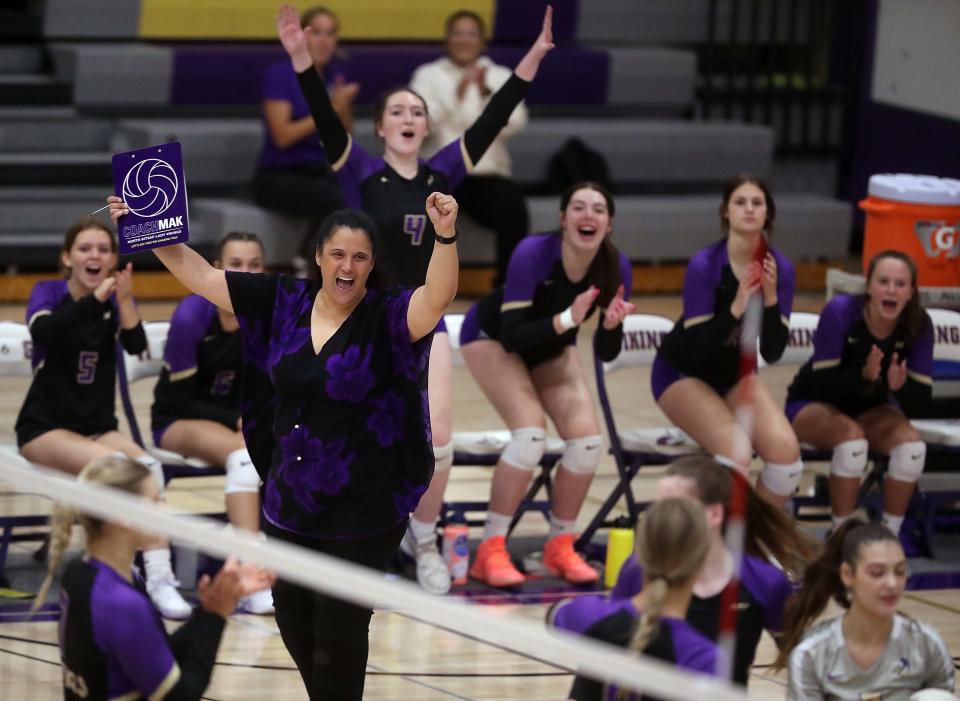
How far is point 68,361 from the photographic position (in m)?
5.92

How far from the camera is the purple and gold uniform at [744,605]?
3.56 metres

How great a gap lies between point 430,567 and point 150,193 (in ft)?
7.72

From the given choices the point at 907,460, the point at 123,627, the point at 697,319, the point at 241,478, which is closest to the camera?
the point at 123,627

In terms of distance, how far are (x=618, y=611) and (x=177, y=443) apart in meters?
3.08

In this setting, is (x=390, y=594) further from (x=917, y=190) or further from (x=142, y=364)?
(x=917, y=190)

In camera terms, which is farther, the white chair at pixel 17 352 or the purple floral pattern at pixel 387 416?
the white chair at pixel 17 352

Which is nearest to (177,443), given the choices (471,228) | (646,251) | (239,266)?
(239,266)

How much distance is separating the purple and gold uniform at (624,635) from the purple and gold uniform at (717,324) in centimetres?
290

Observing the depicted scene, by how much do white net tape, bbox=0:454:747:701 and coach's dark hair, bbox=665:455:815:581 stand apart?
18.6 inches

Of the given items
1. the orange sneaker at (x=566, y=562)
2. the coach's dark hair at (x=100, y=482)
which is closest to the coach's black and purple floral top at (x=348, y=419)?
the coach's dark hair at (x=100, y=482)

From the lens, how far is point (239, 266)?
597cm

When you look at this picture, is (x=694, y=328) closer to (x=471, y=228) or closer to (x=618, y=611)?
(x=618, y=611)

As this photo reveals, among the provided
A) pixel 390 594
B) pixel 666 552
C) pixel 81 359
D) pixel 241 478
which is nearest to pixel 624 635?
pixel 666 552

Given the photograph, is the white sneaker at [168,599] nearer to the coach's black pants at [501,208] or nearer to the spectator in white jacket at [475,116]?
the spectator in white jacket at [475,116]
